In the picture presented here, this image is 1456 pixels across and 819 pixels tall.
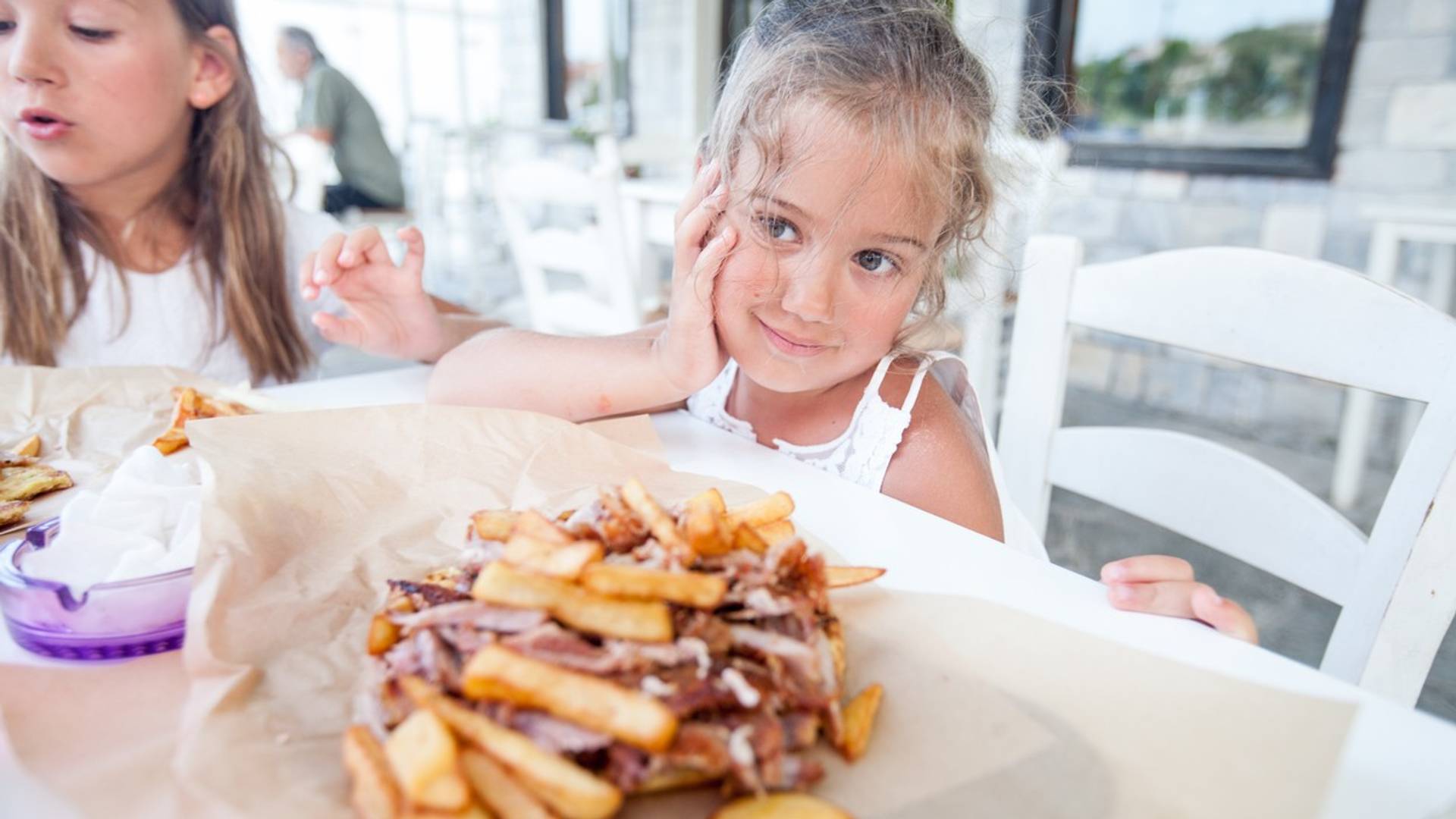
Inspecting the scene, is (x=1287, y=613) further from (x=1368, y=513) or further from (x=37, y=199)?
(x=37, y=199)

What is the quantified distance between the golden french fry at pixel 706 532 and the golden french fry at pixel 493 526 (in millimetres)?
160

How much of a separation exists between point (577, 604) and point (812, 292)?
63cm

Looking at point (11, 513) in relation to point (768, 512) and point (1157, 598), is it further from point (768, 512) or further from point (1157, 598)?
point (1157, 598)

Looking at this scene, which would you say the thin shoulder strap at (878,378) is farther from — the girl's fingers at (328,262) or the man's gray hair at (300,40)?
the man's gray hair at (300,40)

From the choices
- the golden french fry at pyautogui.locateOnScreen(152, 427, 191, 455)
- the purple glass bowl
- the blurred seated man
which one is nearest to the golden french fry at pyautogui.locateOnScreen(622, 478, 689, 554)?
the purple glass bowl

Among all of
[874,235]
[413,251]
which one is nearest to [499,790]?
[874,235]

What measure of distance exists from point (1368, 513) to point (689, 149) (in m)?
3.40

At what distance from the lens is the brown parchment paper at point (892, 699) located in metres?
0.52

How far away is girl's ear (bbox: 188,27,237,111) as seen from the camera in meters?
1.61

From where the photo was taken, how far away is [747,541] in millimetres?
685

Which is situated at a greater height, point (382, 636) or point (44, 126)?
point (44, 126)

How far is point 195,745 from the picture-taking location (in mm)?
526

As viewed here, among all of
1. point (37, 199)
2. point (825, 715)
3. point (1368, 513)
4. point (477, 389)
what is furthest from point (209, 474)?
point (1368, 513)

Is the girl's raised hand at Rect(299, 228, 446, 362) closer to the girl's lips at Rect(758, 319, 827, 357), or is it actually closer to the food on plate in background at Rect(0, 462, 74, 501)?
the food on plate in background at Rect(0, 462, 74, 501)
